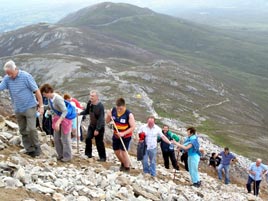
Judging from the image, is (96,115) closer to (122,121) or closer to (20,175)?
(122,121)

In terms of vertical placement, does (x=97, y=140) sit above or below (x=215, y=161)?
above

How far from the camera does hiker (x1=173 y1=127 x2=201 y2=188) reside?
18094 mm

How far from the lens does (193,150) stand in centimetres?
1873

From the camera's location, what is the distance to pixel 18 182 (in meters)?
10.7

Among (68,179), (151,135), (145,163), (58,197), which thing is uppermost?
(58,197)

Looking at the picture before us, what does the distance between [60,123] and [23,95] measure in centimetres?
198

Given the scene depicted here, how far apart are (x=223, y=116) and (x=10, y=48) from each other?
431 ft

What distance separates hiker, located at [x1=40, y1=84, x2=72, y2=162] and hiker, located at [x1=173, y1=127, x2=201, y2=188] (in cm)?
549

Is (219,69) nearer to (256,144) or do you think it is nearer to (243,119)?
(243,119)

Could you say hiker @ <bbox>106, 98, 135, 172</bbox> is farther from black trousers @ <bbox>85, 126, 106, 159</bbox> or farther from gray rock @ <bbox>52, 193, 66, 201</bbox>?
gray rock @ <bbox>52, 193, 66, 201</bbox>

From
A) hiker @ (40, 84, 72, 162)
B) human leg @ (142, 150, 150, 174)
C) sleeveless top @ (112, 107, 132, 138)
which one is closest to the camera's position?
hiker @ (40, 84, 72, 162)

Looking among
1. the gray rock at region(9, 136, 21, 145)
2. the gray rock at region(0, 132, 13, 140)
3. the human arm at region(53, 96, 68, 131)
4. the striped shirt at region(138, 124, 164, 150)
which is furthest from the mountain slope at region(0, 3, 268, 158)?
the human arm at region(53, 96, 68, 131)

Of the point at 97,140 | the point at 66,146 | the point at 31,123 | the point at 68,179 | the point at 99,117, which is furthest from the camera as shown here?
the point at 97,140

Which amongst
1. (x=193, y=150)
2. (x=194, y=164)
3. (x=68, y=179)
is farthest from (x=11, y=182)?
(x=194, y=164)
